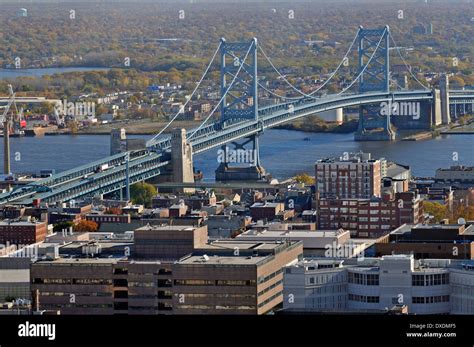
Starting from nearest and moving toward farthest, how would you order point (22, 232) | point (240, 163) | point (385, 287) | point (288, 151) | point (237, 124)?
1. point (385, 287)
2. point (22, 232)
3. point (240, 163)
4. point (237, 124)
5. point (288, 151)

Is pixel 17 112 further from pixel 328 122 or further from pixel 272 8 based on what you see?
pixel 272 8

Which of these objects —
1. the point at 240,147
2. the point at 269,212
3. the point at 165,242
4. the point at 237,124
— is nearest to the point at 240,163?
the point at 240,147

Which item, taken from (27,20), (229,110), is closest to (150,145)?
(229,110)

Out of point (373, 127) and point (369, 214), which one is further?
point (373, 127)

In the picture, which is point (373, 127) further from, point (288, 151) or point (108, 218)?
point (108, 218)

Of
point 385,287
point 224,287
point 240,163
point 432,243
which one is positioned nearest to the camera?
point 385,287
